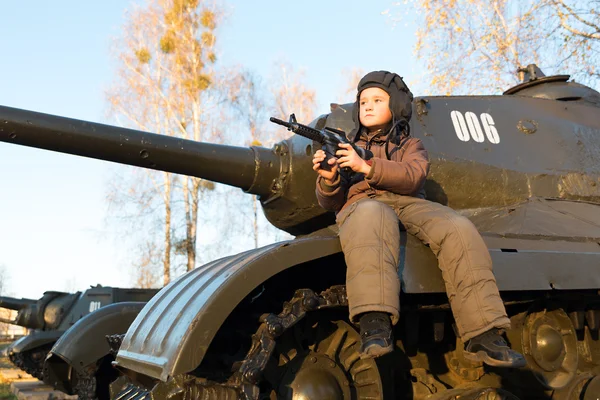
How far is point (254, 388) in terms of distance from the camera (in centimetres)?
304

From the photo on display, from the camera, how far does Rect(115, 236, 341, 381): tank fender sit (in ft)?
9.85

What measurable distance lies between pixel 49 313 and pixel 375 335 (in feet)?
35.0

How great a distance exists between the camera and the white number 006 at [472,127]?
17.8 feet

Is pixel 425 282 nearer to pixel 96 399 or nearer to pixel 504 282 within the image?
pixel 504 282

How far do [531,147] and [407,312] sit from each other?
2265 millimetres

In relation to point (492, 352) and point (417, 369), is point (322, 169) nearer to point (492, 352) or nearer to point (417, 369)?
point (492, 352)

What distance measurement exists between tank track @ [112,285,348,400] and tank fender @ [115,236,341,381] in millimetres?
122

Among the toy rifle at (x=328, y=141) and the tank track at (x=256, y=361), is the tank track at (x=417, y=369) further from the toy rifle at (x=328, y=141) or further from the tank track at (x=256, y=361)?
the toy rifle at (x=328, y=141)

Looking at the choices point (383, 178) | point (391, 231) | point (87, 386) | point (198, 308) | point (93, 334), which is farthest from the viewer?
point (87, 386)

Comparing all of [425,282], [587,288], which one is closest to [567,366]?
[587,288]

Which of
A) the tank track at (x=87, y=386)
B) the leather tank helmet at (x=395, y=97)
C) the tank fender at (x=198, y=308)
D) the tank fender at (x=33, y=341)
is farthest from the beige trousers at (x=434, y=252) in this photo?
the tank fender at (x=33, y=341)

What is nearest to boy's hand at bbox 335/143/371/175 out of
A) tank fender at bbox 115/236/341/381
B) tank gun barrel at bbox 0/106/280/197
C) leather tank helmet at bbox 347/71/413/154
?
tank fender at bbox 115/236/341/381

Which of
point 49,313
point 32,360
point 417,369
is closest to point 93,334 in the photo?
point 417,369

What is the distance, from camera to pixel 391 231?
3.30m
